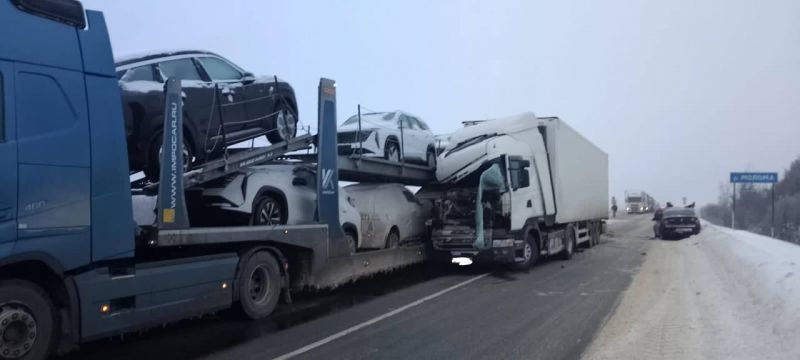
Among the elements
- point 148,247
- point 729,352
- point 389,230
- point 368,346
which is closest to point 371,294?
point 389,230

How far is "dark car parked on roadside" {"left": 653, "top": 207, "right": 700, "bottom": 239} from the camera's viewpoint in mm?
30453

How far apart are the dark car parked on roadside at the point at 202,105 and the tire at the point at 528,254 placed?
7.00 metres

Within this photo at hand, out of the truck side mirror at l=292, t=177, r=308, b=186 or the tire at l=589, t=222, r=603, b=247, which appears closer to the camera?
the truck side mirror at l=292, t=177, r=308, b=186

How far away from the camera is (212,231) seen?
814 centimetres

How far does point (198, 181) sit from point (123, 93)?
151 centimetres

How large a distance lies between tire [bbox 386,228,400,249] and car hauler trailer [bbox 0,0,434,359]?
6.52 metres

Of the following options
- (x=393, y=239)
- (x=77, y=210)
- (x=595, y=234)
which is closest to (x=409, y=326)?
(x=77, y=210)

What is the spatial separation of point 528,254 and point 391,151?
13.6 ft

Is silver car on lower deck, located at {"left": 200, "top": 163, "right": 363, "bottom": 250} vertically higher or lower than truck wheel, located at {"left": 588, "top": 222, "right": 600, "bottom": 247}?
higher

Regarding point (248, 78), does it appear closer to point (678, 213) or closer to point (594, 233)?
point (594, 233)

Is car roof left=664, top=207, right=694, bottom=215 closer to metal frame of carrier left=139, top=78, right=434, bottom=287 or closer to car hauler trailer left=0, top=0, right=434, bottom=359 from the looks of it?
metal frame of carrier left=139, top=78, right=434, bottom=287

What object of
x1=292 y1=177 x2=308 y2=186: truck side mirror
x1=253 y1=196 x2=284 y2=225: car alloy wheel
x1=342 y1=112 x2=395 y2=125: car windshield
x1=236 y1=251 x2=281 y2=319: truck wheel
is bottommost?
x1=236 y1=251 x2=281 y2=319: truck wheel

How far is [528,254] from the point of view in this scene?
15.8 m

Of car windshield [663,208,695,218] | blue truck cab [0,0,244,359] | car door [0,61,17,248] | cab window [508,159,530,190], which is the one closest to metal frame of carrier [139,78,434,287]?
blue truck cab [0,0,244,359]
